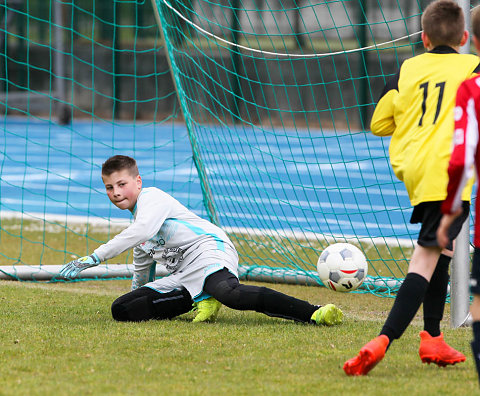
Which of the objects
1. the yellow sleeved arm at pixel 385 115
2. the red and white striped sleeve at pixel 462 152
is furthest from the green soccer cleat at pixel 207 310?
the red and white striped sleeve at pixel 462 152

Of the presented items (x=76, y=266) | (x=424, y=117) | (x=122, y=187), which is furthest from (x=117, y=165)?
(x=424, y=117)

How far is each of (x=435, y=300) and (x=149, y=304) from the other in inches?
61.5

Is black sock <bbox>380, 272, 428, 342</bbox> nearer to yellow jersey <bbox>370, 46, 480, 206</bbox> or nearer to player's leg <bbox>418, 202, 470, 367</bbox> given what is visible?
player's leg <bbox>418, 202, 470, 367</bbox>

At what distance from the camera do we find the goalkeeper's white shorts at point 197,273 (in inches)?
178

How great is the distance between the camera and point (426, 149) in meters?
3.31

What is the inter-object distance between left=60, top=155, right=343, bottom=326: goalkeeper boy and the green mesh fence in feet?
3.72

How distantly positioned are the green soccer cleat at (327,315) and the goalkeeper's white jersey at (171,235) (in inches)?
25.1

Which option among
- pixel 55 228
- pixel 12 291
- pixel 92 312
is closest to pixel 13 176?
pixel 55 228

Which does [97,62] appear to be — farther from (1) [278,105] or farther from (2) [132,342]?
(2) [132,342]

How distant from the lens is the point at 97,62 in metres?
21.0

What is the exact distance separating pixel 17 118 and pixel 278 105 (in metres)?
6.48

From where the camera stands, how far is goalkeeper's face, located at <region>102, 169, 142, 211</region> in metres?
4.48

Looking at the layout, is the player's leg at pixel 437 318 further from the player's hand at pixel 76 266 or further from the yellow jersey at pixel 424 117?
the player's hand at pixel 76 266

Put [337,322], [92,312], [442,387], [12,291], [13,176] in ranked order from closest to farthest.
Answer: [442,387], [337,322], [92,312], [12,291], [13,176]
